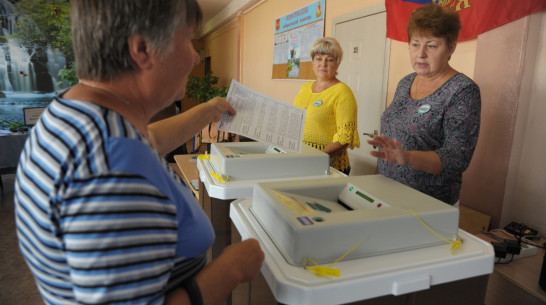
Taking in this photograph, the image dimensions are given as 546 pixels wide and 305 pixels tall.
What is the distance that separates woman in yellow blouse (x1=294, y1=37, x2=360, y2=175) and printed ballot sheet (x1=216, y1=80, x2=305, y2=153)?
2.12ft

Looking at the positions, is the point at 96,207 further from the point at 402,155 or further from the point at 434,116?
the point at 434,116

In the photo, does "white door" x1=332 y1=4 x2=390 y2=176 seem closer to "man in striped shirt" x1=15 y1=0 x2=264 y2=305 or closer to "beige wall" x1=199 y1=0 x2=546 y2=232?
"beige wall" x1=199 y1=0 x2=546 y2=232

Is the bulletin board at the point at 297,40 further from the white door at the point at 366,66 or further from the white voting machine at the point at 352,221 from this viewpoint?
the white voting machine at the point at 352,221

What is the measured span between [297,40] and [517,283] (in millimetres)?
3763

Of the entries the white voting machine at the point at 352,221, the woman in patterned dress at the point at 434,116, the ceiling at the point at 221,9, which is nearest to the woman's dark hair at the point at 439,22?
the woman in patterned dress at the point at 434,116

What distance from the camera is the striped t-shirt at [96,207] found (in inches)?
17.8

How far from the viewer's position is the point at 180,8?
1.85 ft

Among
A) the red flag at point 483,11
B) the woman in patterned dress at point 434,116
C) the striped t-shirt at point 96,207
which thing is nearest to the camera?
the striped t-shirt at point 96,207

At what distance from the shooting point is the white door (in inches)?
111

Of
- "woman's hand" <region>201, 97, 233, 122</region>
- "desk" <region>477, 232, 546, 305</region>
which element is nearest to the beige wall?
"desk" <region>477, 232, 546, 305</region>

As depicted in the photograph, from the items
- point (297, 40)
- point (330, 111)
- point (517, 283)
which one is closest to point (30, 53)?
point (297, 40)

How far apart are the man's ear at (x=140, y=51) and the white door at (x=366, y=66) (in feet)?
8.17

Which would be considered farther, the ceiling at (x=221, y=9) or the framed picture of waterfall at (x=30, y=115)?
the ceiling at (x=221, y=9)

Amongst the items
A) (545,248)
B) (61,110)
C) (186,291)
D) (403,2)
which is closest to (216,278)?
(186,291)
